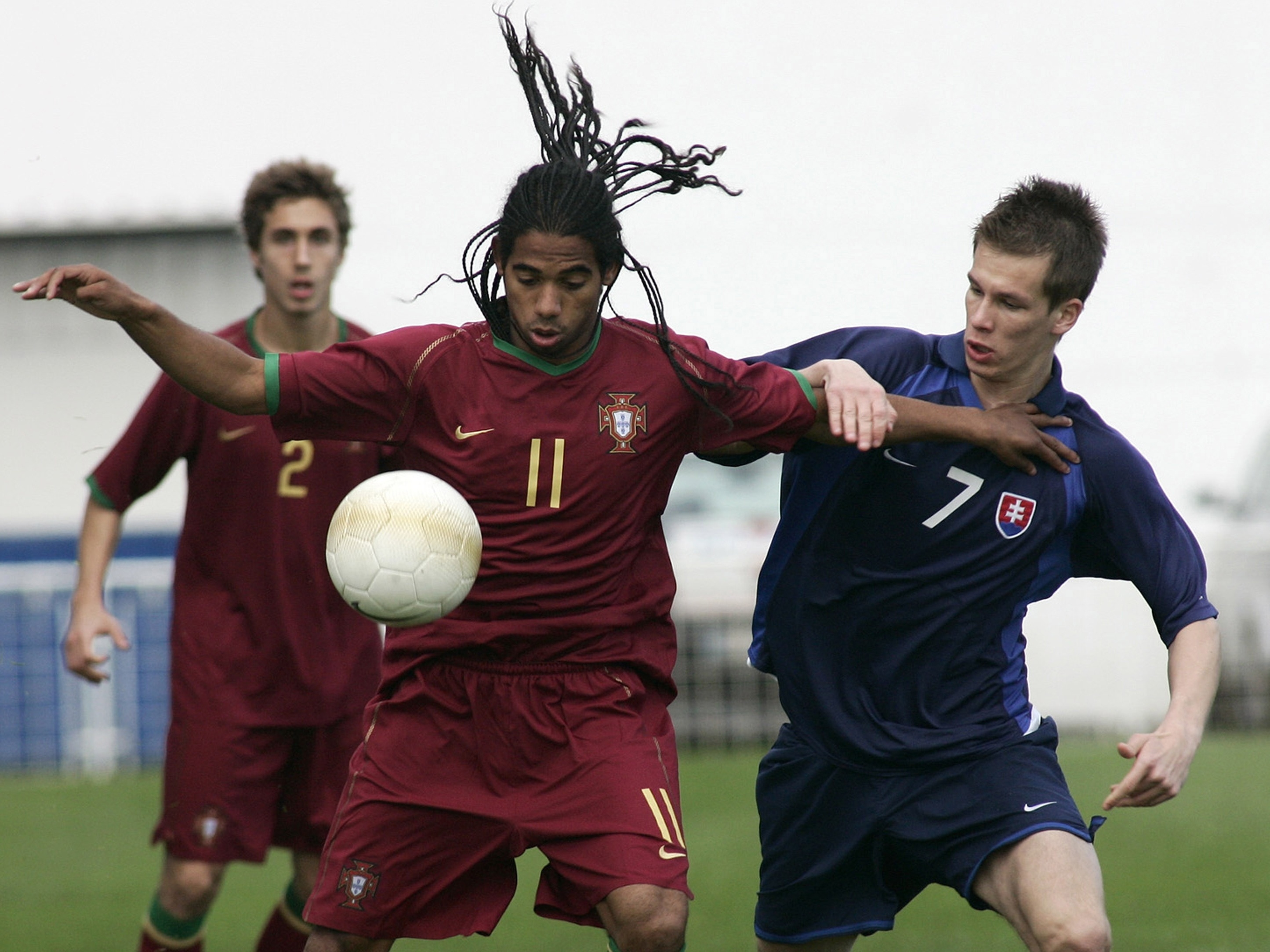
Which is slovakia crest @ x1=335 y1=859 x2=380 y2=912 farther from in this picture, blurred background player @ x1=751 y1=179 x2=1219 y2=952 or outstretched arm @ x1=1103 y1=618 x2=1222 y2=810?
outstretched arm @ x1=1103 y1=618 x2=1222 y2=810

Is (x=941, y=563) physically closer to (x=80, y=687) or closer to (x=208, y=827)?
(x=208, y=827)

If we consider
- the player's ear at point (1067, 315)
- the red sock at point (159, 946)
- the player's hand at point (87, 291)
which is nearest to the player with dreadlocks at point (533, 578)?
the player's hand at point (87, 291)

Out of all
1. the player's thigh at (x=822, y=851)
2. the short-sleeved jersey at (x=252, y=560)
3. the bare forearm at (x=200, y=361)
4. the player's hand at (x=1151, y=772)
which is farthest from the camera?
the short-sleeved jersey at (x=252, y=560)

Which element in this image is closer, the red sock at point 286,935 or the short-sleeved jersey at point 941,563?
the short-sleeved jersey at point 941,563

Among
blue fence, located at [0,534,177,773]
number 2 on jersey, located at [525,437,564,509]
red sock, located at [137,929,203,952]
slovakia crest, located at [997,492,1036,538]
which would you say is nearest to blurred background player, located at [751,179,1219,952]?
slovakia crest, located at [997,492,1036,538]

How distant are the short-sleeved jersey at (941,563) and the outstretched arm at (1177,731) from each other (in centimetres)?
10

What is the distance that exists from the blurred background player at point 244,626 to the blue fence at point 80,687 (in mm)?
7567

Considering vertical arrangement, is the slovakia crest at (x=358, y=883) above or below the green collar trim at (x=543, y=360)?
below

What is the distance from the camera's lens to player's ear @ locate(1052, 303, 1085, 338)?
429 cm

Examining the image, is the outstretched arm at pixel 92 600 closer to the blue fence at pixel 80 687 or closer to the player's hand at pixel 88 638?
the player's hand at pixel 88 638

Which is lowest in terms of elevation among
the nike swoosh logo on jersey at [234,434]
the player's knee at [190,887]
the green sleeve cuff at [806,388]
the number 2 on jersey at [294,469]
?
the player's knee at [190,887]

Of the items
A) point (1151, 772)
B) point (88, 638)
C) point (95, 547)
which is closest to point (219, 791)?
point (88, 638)

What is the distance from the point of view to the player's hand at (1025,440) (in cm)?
421

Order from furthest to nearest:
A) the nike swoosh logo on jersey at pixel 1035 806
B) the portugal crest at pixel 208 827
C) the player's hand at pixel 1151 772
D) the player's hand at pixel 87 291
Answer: the portugal crest at pixel 208 827
the nike swoosh logo on jersey at pixel 1035 806
the player's hand at pixel 1151 772
the player's hand at pixel 87 291
